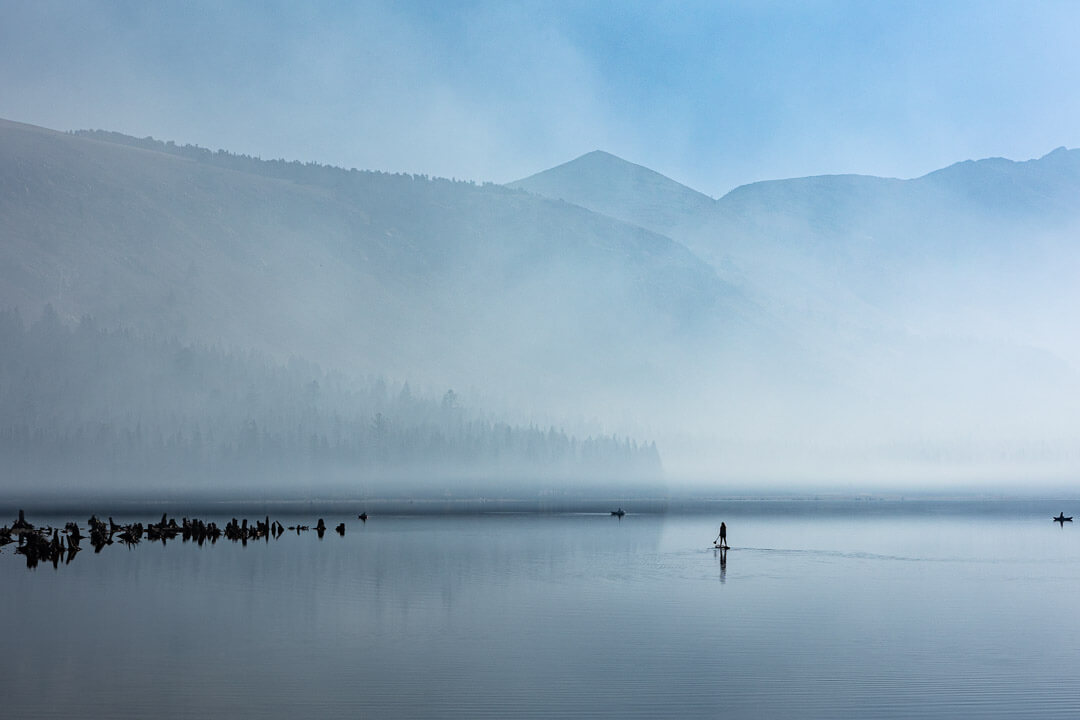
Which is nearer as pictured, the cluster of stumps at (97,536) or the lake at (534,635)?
the lake at (534,635)

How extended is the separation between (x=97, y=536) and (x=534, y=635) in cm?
5857

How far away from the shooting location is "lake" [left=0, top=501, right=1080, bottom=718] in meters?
35.2

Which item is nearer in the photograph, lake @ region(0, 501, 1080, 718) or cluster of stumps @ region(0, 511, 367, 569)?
lake @ region(0, 501, 1080, 718)

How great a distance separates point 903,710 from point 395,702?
1507cm

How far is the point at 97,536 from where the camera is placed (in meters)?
93.9

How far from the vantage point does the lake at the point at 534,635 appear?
35219 millimetres

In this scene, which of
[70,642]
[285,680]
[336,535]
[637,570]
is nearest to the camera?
[285,680]

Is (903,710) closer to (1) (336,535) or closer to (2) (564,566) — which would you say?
(2) (564,566)

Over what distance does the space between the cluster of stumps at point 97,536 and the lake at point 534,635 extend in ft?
6.95

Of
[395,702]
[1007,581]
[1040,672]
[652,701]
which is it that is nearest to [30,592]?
[395,702]

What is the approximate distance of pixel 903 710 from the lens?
112 feet

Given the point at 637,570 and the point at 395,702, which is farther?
the point at 637,570

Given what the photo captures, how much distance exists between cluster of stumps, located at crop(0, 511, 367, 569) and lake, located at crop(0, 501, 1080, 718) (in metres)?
2.12

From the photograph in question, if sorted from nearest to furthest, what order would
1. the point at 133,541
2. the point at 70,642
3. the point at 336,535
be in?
the point at 70,642
the point at 133,541
the point at 336,535
